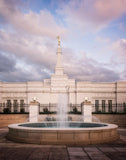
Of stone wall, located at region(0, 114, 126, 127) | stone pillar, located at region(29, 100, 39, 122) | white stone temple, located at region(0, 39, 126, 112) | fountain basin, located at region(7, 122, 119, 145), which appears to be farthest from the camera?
white stone temple, located at region(0, 39, 126, 112)

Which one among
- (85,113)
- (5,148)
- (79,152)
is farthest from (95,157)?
(85,113)

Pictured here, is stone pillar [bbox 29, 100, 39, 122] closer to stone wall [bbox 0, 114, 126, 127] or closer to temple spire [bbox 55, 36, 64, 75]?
stone wall [bbox 0, 114, 126, 127]

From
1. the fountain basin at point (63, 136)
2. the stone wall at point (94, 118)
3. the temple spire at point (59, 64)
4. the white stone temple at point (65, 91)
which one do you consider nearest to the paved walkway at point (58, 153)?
the fountain basin at point (63, 136)

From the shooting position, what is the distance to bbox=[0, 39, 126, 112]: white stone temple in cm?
4259

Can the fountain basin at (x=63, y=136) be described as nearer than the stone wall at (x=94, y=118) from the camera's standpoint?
Yes

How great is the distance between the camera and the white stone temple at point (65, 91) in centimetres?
4259

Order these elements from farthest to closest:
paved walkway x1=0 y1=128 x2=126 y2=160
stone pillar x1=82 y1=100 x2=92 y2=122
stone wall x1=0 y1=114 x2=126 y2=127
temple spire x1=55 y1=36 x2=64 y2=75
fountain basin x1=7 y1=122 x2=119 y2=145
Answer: temple spire x1=55 y1=36 x2=64 y2=75 < stone wall x1=0 y1=114 x2=126 y2=127 < stone pillar x1=82 y1=100 x2=92 y2=122 < fountain basin x1=7 y1=122 x2=119 y2=145 < paved walkway x1=0 y1=128 x2=126 y2=160

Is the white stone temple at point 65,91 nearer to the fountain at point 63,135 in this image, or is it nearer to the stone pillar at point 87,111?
the stone pillar at point 87,111

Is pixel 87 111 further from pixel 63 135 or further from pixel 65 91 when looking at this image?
pixel 65 91

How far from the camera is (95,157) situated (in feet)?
26.1

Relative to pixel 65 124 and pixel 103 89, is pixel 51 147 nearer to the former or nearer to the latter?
pixel 65 124

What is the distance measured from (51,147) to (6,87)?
35.2 meters

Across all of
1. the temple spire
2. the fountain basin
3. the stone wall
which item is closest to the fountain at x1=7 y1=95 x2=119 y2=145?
the fountain basin

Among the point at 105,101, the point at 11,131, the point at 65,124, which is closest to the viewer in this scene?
the point at 11,131
